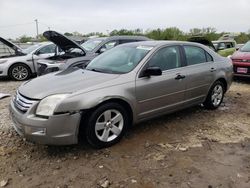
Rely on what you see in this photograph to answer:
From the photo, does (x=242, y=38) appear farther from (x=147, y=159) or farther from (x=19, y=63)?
(x=147, y=159)

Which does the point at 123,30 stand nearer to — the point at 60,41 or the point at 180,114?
the point at 60,41

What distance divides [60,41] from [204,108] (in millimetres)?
4426

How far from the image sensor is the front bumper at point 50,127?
3.76 m

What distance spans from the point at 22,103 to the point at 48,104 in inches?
17.7

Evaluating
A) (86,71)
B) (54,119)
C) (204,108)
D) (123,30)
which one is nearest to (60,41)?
(86,71)

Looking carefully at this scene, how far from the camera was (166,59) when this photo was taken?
511 centimetres

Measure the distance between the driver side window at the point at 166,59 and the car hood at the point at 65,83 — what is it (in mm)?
807

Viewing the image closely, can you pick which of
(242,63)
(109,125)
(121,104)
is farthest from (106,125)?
(242,63)

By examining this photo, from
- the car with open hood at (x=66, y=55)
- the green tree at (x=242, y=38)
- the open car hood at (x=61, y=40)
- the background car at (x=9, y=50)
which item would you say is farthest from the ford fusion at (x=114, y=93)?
the green tree at (x=242, y=38)

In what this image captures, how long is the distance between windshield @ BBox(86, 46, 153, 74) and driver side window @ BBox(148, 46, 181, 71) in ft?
0.59

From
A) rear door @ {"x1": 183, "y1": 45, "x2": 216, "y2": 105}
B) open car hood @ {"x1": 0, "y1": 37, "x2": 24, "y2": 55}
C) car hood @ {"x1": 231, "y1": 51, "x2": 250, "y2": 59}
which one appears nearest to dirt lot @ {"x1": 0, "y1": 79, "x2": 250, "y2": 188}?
rear door @ {"x1": 183, "y1": 45, "x2": 216, "y2": 105}

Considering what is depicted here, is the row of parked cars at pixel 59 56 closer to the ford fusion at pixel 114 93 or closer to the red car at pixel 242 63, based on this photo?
the red car at pixel 242 63

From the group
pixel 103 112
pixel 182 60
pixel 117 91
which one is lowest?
pixel 103 112

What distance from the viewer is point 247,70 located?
9.09 metres
